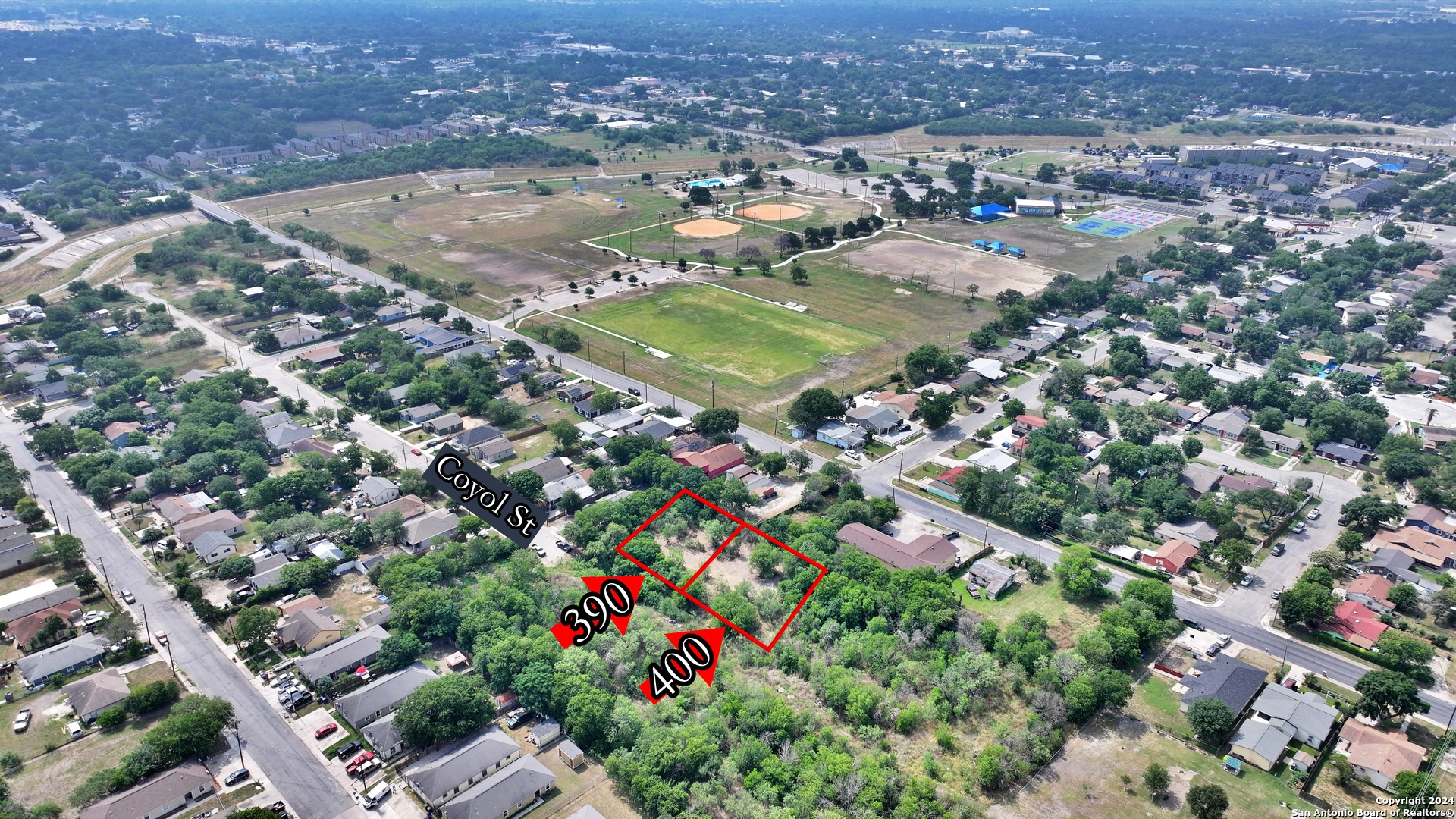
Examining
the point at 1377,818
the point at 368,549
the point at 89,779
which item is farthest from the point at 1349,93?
the point at 89,779

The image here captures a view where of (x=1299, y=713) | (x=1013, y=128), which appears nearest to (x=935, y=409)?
(x=1299, y=713)

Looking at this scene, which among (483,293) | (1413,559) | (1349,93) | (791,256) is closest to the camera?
(1413,559)

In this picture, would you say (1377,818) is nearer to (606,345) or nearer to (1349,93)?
(606,345)

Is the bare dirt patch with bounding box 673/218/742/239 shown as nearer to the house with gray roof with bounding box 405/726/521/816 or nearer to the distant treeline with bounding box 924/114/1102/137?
the distant treeline with bounding box 924/114/1102/137

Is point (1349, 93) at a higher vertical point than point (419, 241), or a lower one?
higher

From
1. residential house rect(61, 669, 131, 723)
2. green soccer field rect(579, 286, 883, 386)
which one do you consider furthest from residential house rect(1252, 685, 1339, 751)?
residential house rect(61, 669, 131, 723)

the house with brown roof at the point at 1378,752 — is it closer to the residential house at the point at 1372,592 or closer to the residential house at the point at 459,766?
the residential house at the point at 1372,592

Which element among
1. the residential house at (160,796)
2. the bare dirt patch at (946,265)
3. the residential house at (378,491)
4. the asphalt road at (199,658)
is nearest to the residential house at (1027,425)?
the bare dirt patch at (946,265)
